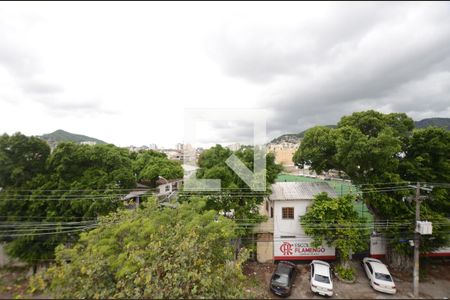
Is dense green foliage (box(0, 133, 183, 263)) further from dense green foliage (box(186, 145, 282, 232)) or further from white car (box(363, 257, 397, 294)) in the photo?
white car (box(363, 257, 397, 294))

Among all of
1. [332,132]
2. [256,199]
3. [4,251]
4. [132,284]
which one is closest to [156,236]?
[132,284]

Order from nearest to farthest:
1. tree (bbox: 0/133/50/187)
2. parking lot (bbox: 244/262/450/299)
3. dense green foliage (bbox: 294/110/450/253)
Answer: parking lot (bbox: 244/262/450/299)
dense green foliage (bbox: 294/110/450/253)
tree (bbox: 0/133/50/187)

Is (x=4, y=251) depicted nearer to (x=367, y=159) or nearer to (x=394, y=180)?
(x=367, y=159)

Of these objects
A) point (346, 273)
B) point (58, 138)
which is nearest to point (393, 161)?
point (346, 273)

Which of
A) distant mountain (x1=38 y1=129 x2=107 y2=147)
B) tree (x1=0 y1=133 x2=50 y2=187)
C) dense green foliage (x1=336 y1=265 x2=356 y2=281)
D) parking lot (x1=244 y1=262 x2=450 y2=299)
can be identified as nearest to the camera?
parking lot (x1=244 y1=262 x2=450 y2=299)

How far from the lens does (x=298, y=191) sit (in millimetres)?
10430

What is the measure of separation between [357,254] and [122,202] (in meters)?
11.9

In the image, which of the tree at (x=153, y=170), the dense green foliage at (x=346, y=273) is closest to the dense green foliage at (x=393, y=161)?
the dense green foliage at (x=346, y=273)

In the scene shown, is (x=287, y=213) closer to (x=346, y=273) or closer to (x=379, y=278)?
(x=346, y=273)

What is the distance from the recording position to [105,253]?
4.71 meters

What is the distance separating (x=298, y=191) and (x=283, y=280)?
13.5 ft

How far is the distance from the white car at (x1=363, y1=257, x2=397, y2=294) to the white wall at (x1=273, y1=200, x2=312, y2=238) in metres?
2.88

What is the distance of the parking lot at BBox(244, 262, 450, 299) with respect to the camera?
7.87 metres

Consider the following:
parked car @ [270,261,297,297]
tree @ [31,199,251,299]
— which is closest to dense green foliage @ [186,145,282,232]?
parked car @ [270,261,297,297]
